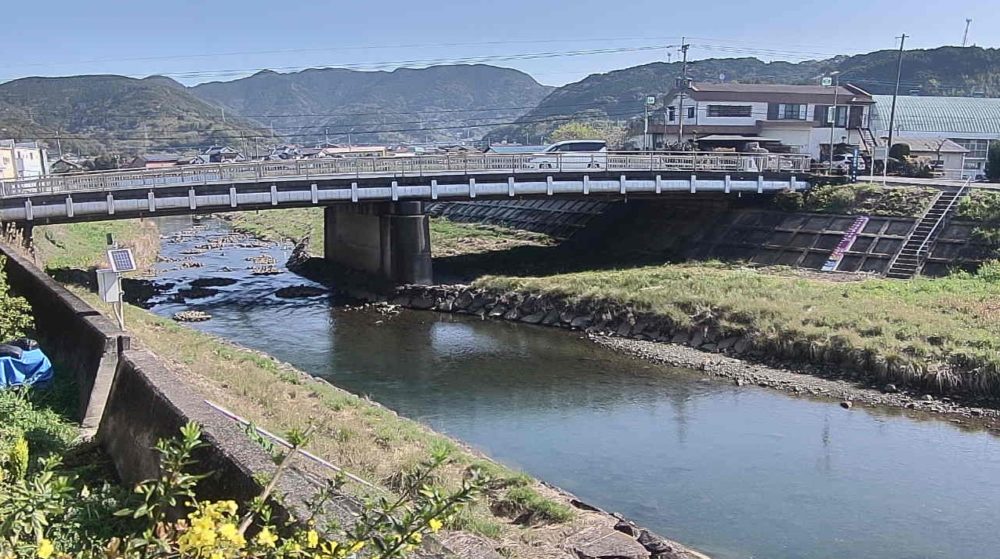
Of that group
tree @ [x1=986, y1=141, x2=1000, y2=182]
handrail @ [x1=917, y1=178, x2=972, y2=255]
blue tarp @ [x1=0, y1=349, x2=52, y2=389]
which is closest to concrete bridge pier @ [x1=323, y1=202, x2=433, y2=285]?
handrail @ [x1=917, y1=178, x2=972, y2=255]

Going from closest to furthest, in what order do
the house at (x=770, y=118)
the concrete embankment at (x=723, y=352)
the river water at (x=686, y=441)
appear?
the river water at (x=686, y=441) → the concrete embankment at (x=723, y=352) → the house at (x=770, y=118)

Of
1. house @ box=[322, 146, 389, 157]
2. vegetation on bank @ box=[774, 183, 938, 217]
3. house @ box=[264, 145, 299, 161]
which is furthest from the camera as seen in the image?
house @ box=[264, 145, 299, 161]

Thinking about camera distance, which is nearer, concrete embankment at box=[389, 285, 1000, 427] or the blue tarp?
the blue tarp

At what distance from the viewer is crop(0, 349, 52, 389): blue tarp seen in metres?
11.5

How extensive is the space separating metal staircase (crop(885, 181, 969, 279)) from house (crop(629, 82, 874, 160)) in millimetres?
22992

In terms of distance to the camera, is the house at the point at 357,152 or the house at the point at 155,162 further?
the house at the point at 155,162

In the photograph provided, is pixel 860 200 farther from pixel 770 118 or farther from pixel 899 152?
pixel 770 118

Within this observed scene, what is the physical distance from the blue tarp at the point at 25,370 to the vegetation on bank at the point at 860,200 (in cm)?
3132

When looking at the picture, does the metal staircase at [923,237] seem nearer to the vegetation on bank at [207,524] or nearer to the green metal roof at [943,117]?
the vegetation on bank at [207,524]

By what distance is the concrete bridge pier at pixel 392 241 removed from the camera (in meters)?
34.0

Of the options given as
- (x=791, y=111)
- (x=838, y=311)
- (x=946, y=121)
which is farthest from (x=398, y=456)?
(x=946, y=121)

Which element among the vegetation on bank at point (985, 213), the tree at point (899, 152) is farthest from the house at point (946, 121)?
the vegetation on bank at point (985, 213)

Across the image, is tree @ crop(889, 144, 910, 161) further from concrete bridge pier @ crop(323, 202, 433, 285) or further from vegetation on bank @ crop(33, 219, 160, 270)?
vegetation on bank @ crop(33, 219, 160, 270)

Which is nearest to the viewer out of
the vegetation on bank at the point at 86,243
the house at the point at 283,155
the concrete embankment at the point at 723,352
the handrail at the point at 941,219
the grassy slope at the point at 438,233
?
the concrete embankment at the point at 723,352
